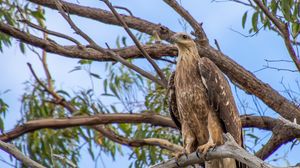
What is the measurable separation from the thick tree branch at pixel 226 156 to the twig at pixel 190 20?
70.5 inches

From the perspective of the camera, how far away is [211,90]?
6273 mm

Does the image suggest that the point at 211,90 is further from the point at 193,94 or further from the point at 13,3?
the point at 13,3

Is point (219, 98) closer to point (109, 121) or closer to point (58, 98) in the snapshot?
point (109, 121)

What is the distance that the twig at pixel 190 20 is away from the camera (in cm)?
750

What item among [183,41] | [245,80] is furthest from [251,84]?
[183,41]

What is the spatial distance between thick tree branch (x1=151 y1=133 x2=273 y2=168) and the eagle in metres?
0.27

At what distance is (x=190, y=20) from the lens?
24.6 ft

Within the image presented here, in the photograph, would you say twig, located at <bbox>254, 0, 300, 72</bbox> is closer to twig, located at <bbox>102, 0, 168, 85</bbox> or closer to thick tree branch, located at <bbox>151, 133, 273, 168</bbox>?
twig, located at <bbox>102, 0, 168, 85</bbox>

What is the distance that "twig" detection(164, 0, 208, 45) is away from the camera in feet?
24.6

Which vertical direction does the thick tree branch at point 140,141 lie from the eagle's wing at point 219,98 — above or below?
above

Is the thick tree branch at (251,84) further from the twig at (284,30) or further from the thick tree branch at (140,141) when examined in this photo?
the thick tree branch at (140,141)

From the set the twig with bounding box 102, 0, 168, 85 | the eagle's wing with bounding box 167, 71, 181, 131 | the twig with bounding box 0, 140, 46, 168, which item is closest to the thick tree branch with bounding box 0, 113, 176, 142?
the twig with bounding box 102, 0, 168, 85

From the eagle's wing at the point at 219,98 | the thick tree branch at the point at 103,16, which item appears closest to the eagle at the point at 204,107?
the eagle's wing at the point at 219,98

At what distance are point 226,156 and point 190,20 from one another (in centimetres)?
254
